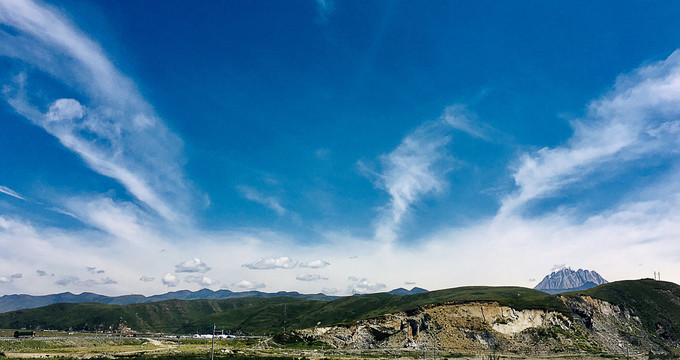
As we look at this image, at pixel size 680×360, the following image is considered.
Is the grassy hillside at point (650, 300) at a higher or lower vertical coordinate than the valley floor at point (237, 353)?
higher

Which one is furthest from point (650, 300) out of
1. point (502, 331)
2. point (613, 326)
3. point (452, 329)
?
point (452, 329)

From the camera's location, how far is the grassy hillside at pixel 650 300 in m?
152

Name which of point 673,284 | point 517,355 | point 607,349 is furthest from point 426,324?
point 673,284

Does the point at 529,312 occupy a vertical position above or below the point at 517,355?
above

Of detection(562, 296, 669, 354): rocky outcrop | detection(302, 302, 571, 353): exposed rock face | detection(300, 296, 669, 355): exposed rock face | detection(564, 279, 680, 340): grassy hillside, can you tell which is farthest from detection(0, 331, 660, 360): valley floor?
detection(564, 279, 680, 340): grassy hillside

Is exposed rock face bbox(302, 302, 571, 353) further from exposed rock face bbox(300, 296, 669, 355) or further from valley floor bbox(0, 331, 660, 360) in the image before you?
valley floor bbox(0, 331, 660, 360)

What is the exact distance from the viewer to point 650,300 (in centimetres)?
16750

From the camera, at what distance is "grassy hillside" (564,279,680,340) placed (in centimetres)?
15175

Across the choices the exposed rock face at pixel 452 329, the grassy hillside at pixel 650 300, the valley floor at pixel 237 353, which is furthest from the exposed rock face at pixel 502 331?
the valley floor at pixel 237 353

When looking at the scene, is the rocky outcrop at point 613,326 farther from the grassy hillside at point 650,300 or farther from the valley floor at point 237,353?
the valley floor at point 237,353

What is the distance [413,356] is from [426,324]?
76.8 feet

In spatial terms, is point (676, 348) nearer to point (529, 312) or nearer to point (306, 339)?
point (529, 312)

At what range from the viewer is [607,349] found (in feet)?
425

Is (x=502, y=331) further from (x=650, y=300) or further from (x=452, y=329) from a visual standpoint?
(x=650, y=300)
